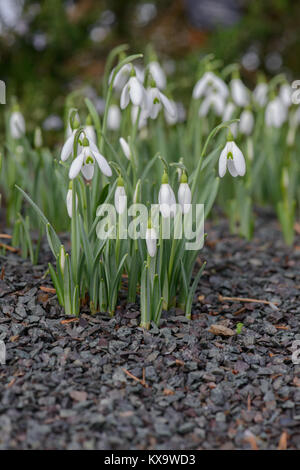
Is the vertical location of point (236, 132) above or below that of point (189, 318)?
above

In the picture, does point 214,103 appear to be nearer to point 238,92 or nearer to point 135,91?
point 238,92

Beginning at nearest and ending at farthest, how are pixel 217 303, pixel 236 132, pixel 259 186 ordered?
pixel 217 303 → pixel 236 132 → pixel 259 186

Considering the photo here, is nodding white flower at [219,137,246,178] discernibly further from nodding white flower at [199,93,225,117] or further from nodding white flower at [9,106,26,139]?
nodding white flower at [9,106,26,139]

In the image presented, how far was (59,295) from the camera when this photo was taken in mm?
2258

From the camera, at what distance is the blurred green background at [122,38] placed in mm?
5152

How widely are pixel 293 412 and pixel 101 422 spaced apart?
669 millimetres

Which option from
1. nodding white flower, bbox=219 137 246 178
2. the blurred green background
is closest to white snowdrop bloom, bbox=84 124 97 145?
nodding white flower, bbox=219 137 246 178

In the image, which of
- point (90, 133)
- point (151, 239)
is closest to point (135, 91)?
point (90, 133)

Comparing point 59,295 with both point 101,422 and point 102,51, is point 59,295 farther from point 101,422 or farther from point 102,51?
point 102,51

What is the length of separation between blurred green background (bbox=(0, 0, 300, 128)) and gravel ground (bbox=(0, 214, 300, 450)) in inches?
112

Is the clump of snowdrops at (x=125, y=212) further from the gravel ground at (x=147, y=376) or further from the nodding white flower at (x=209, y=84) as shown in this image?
the nodding white flower at (x=209, y=84)

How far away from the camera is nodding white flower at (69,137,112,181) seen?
6.24 ft

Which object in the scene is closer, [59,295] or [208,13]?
[59,295]

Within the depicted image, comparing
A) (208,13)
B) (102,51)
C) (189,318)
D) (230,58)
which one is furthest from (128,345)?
(208,13)
